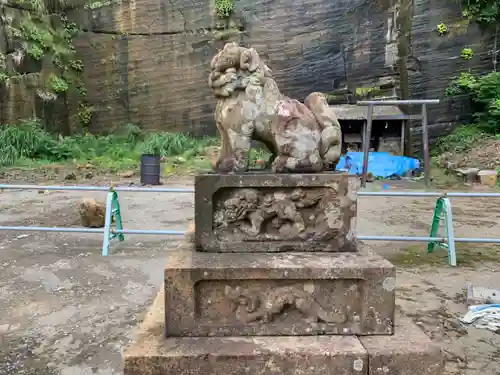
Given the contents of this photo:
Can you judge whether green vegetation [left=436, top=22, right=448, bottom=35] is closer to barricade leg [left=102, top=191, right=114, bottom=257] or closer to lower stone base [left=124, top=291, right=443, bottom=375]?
barricade leg [left=102, top=191, right=114, bottom=257]

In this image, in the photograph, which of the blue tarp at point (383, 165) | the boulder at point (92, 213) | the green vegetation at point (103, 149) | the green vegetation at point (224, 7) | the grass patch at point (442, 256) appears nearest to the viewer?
the grass patch at point (442, 256)

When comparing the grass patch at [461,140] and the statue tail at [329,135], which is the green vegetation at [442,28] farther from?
the statue tail at [329,135]

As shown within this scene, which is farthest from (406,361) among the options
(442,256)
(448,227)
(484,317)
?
(442,256)

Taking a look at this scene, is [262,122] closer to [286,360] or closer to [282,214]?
[282,214]

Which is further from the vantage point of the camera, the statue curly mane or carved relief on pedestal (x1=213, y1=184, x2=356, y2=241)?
the statue curly mane

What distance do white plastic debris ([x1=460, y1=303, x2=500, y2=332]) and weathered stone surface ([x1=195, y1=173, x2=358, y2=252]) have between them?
Result: 1748 millimetres

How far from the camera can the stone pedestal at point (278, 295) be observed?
75.3 inches

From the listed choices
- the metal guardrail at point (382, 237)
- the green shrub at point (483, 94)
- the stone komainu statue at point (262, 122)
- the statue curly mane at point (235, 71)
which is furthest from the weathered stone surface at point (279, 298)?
the green shrub at point (483, 94)

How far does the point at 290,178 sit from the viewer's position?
2.22 meters

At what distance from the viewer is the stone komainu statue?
2.33 metres

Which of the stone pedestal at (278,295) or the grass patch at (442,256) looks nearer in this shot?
the stone pedestal at (278,295)

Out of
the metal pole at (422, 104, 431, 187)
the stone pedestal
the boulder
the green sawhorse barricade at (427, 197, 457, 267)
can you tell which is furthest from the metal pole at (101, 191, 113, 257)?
the metal pole at (422, 104, 431, 187)

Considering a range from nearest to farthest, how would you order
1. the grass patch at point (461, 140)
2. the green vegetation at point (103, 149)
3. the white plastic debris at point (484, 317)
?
1. the white plastic debris at point (484, 317)
2. the grass patch at point (461, 140)
3. the green vegetation at point (103, 149)

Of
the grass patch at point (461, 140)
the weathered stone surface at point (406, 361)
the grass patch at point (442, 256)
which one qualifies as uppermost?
the grass patch at point (461, 140)
